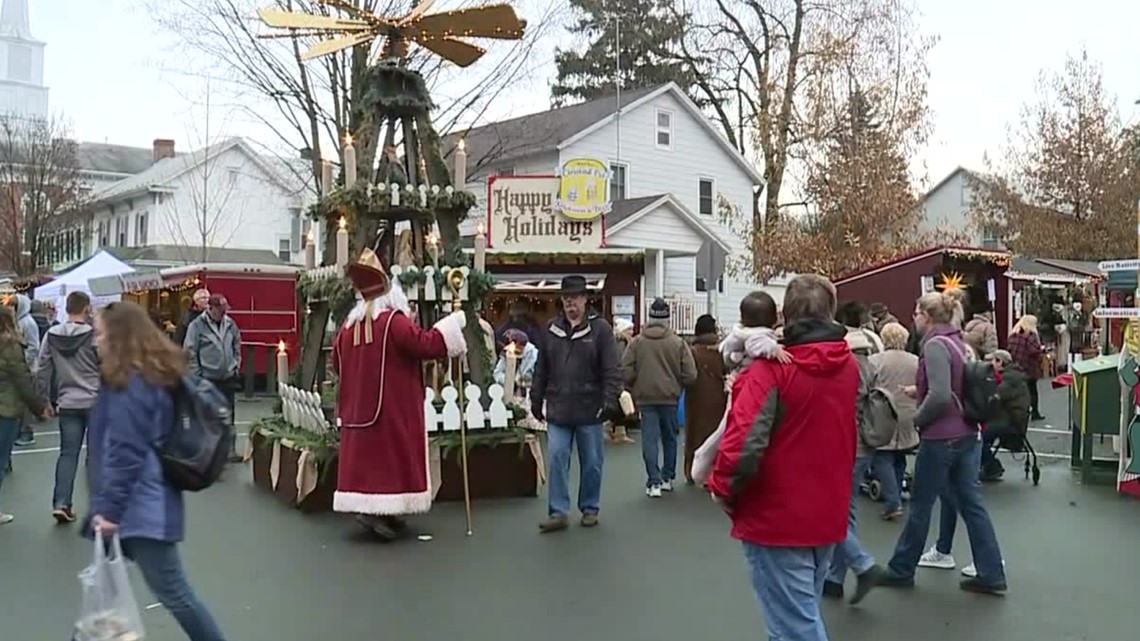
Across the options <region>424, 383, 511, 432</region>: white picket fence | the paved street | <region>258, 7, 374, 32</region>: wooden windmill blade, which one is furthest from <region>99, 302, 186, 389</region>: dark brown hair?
<region>258, 7, 374, 32</region>: wooden windmill blade

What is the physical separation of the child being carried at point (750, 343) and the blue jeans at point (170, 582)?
6.84 ft

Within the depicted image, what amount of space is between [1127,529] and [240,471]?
319 inches

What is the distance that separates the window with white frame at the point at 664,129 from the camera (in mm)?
31578

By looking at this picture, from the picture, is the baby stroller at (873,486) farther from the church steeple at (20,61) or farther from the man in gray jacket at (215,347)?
the church steeple at (20,61)

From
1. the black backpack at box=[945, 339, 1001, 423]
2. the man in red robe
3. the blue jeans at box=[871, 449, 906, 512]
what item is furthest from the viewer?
the blue jeans at box=[871, 449, 906, 512]

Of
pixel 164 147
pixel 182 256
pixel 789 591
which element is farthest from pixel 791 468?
pixel 164 147

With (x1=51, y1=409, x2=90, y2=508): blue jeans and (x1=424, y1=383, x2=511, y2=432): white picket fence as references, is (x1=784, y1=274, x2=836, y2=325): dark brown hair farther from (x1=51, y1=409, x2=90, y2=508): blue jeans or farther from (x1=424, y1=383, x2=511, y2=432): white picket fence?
(x1=51, y1=409, x2=90, y2=508): blue jeans

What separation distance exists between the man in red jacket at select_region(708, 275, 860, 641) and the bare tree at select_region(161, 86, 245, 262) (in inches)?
1412

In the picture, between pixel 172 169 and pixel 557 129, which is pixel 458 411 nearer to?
pixel 557 129

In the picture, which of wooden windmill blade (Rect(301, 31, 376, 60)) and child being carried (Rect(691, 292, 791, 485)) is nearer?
child being carried (Rect(691, 292, 791, 485))

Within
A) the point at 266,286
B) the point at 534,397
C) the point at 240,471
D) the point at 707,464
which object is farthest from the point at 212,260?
the point at 707,464

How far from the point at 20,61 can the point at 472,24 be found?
165 m

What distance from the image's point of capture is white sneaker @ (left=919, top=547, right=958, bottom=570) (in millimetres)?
7016

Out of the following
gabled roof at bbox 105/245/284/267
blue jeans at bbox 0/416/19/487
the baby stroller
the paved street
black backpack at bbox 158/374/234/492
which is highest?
gabled roof at bbox 105/245/284/267
